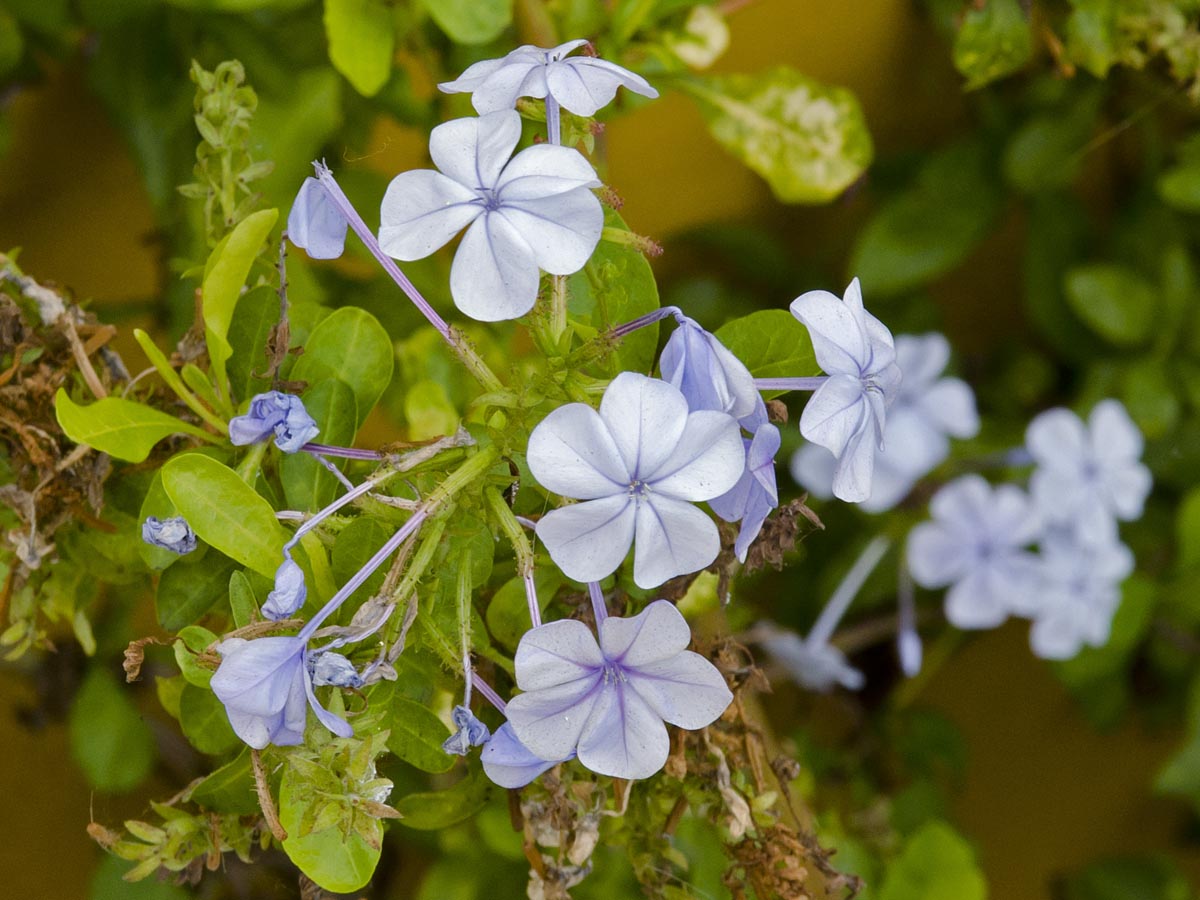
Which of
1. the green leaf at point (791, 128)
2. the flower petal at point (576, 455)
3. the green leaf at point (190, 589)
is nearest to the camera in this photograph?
the flower petal at point (576, 455)

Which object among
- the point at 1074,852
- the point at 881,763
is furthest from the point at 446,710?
the point at 1074,852

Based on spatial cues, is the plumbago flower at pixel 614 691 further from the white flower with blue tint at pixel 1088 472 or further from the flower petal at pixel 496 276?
the white flower with blue tint at pixel 1088 472

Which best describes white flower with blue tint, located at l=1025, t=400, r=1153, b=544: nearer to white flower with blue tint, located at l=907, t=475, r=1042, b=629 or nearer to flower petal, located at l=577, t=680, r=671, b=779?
white flower with blue tint, located at l=907, t=475, r=1042, b=629

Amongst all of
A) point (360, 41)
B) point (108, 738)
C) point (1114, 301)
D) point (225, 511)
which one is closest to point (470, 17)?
point (360, 41)

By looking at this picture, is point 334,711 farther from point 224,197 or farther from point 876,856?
point 876,856

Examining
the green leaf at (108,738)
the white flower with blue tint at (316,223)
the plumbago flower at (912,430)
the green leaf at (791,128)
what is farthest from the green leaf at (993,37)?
the green leaf at (108,738)

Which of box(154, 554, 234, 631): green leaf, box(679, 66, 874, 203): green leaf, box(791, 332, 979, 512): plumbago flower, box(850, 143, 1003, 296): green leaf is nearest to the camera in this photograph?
box(154, 554, 234, 631): green leaf

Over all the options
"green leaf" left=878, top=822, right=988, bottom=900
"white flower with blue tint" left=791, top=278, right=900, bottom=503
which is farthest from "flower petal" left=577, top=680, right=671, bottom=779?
"green leaf" left=878, top=822, right=988, bottom=900
